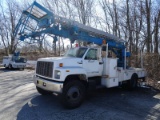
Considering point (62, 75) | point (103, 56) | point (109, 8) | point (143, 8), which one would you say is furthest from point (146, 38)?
point (62, 75)

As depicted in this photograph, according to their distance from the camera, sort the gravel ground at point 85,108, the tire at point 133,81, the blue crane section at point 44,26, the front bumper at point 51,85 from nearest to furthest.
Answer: the gravel ground at point 85,108 < the front bumper at point 51,85 < the blue crane section at point 44,26 < the tire at point 133,81

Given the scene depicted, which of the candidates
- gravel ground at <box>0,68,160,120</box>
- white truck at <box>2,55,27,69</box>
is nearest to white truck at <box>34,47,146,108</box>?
gravel ground at <box>0,68,160,120</box>

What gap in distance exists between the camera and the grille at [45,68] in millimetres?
5785

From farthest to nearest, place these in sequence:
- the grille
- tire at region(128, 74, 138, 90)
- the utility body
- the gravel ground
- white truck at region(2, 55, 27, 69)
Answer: white truck at region(2, 55, 27, 69) < tire at region(128, 74, 138, 90) < the grille < the utility body < the gravel ground

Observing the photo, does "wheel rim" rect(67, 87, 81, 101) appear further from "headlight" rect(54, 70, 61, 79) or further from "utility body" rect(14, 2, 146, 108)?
"headlight" rect(54, 70, 61, 79)

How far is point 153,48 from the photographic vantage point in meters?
16.3

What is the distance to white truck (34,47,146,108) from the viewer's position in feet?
18.1

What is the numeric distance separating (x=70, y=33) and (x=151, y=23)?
11520 mm

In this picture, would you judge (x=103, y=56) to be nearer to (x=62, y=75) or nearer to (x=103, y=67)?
(x=103, y=67)

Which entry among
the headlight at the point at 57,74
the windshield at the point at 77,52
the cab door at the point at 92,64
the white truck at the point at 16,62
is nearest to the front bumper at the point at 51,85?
the headlight at the point at 57,74

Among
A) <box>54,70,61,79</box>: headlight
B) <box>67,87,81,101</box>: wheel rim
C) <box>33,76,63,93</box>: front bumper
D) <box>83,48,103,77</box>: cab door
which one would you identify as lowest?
<box>67,87,81,101</box>: wheel rim

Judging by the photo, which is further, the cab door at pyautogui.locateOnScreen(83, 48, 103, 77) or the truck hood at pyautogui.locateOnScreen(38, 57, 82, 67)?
the cab door at pyautogui.locateOnScreen(83, 48, 103, 77)

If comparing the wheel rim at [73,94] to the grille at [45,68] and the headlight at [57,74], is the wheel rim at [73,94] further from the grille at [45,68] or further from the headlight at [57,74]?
the grille at [45,68]

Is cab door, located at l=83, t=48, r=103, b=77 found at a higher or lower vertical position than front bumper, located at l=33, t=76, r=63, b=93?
higher
